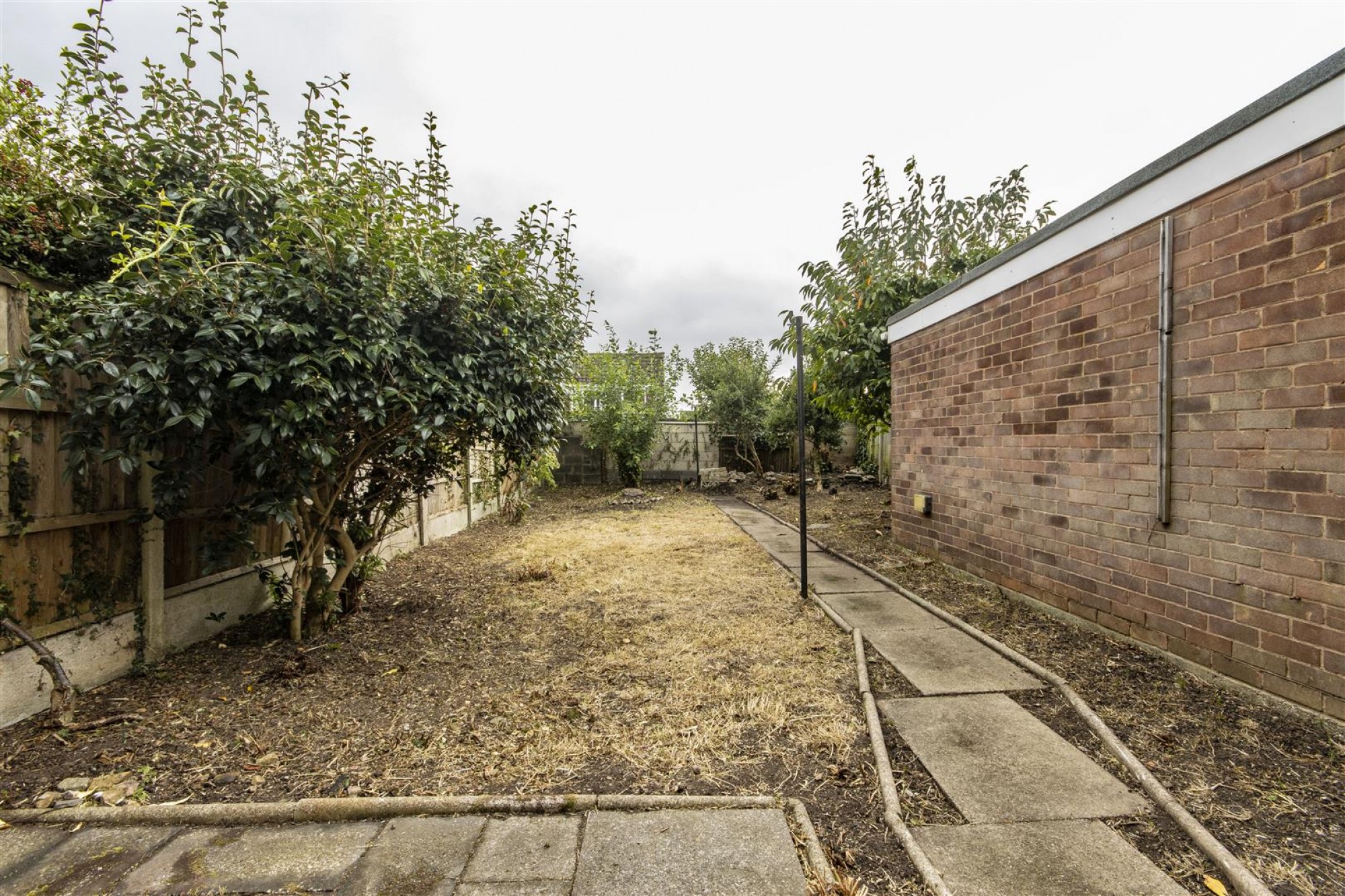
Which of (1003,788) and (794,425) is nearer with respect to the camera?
(1003,788)

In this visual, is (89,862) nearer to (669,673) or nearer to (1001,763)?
(669,673)

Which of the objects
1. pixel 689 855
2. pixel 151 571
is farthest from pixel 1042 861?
pixel 151 571

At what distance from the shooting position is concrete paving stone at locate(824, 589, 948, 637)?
→ 11.8ft

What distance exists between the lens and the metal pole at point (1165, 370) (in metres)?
2.69

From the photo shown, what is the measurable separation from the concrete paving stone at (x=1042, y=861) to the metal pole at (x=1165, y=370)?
1.90 metres

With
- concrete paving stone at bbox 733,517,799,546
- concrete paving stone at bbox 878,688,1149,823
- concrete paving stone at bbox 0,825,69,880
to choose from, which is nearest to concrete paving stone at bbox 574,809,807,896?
concrete paving stone at bbox 878,688,1149,823

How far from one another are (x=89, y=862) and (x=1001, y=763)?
3.01m

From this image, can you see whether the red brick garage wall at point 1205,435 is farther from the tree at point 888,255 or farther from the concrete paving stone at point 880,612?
→ the tree at point 888,255

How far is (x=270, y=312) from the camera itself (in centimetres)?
244

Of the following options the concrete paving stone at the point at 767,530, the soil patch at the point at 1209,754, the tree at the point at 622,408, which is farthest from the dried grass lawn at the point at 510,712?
the tree at the point at 622,408

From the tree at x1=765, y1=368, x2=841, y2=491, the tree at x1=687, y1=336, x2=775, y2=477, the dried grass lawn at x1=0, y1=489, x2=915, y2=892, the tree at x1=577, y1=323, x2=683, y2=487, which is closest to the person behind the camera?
the dried grass lawn at x1=0, y1=489, x2=915, y2=892

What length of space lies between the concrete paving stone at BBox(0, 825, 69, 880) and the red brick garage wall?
4.50 metres

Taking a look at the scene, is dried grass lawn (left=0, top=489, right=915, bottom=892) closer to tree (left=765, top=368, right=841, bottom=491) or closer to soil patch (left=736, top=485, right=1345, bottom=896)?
soil patch (left=736, top=485, right=1345, bottom=896)

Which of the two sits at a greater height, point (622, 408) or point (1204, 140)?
point (1204, 140)
